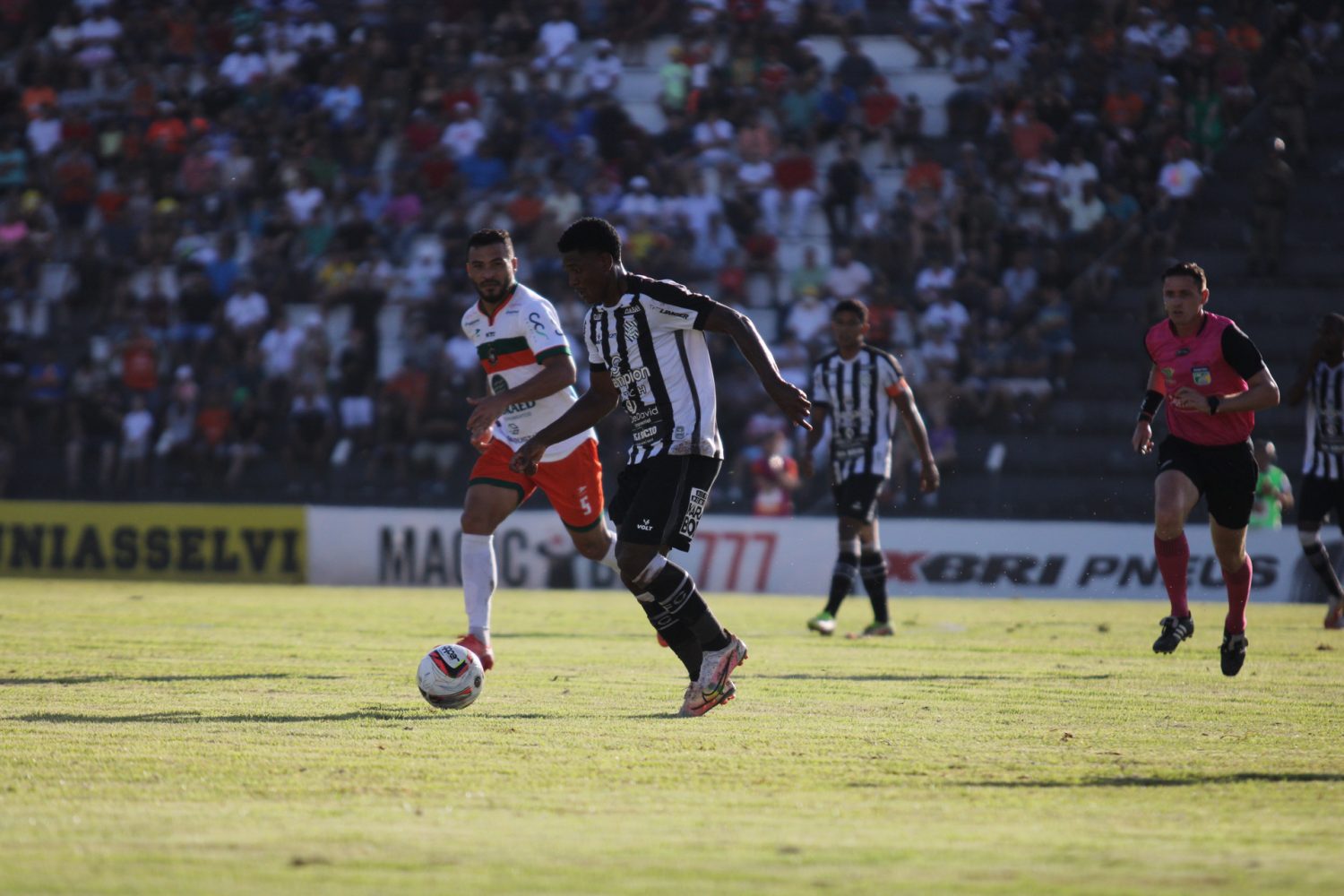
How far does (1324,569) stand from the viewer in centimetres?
1612

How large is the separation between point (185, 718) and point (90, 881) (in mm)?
3609

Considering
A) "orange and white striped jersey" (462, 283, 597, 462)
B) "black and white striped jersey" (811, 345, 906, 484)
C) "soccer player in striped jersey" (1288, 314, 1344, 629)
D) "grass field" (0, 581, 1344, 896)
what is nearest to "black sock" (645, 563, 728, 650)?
"grass field" (0, 581, 1344, 896)

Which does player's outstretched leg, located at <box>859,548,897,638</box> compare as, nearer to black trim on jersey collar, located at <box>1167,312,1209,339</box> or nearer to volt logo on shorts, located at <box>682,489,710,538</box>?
black trim on jersey collar, located at <box>1167,312,1209,339</box>

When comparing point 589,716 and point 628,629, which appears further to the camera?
point 628,629

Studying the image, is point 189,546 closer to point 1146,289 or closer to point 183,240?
point 183,240

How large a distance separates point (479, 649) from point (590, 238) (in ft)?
9.31

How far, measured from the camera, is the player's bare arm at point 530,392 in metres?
9.09

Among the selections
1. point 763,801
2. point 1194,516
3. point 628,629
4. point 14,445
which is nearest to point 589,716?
point 763,801

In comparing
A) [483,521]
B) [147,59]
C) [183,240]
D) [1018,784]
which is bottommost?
[183,240]

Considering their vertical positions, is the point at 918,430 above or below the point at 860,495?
above

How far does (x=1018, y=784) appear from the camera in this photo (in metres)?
6.51

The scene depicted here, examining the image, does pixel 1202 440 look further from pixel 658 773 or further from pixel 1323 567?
pixel 1323 567

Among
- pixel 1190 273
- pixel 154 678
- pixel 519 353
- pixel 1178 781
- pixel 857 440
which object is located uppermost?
pixel 1190 273

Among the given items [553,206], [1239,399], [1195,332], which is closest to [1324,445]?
[1195,332]
